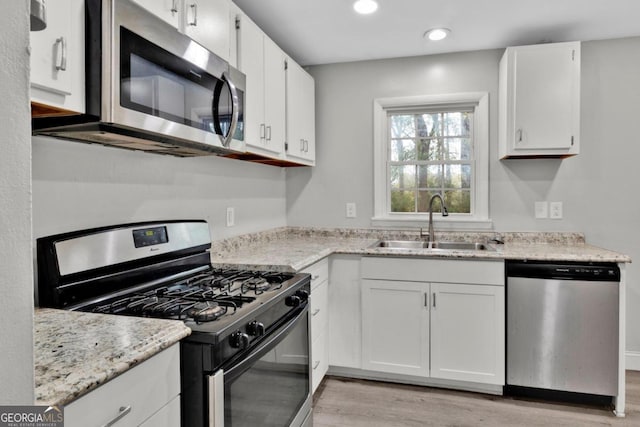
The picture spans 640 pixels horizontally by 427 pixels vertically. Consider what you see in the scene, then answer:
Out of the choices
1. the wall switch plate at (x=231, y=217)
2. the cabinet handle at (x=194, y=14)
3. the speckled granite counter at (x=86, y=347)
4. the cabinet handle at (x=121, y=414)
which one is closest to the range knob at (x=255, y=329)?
the speckled granite counter at (x=86, y=347)

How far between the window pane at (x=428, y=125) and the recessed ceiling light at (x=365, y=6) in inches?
43.4

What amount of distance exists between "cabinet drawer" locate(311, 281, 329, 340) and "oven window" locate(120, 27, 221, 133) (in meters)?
1.22

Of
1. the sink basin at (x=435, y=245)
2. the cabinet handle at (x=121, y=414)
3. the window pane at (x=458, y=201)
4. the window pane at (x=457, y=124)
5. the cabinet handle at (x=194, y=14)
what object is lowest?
the cabinet handle at (x=121, y=414)

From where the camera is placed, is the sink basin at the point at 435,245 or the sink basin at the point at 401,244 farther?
the sink basin at the point at 401,244

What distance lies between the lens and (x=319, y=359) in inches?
95.7

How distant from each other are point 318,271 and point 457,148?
1.58 m

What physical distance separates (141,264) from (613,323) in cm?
250

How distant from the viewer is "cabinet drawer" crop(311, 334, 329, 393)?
2.32m

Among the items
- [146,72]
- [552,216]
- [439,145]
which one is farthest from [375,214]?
[146,72]

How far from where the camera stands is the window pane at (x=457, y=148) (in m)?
3.09

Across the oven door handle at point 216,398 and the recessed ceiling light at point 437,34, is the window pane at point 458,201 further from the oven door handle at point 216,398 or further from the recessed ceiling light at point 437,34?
the oven door handle at point 216,398

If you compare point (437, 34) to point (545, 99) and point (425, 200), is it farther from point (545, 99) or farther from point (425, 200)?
point (425, 200)

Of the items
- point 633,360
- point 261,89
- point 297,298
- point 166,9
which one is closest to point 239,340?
point 297,298

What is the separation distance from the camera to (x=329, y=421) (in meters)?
2.17
